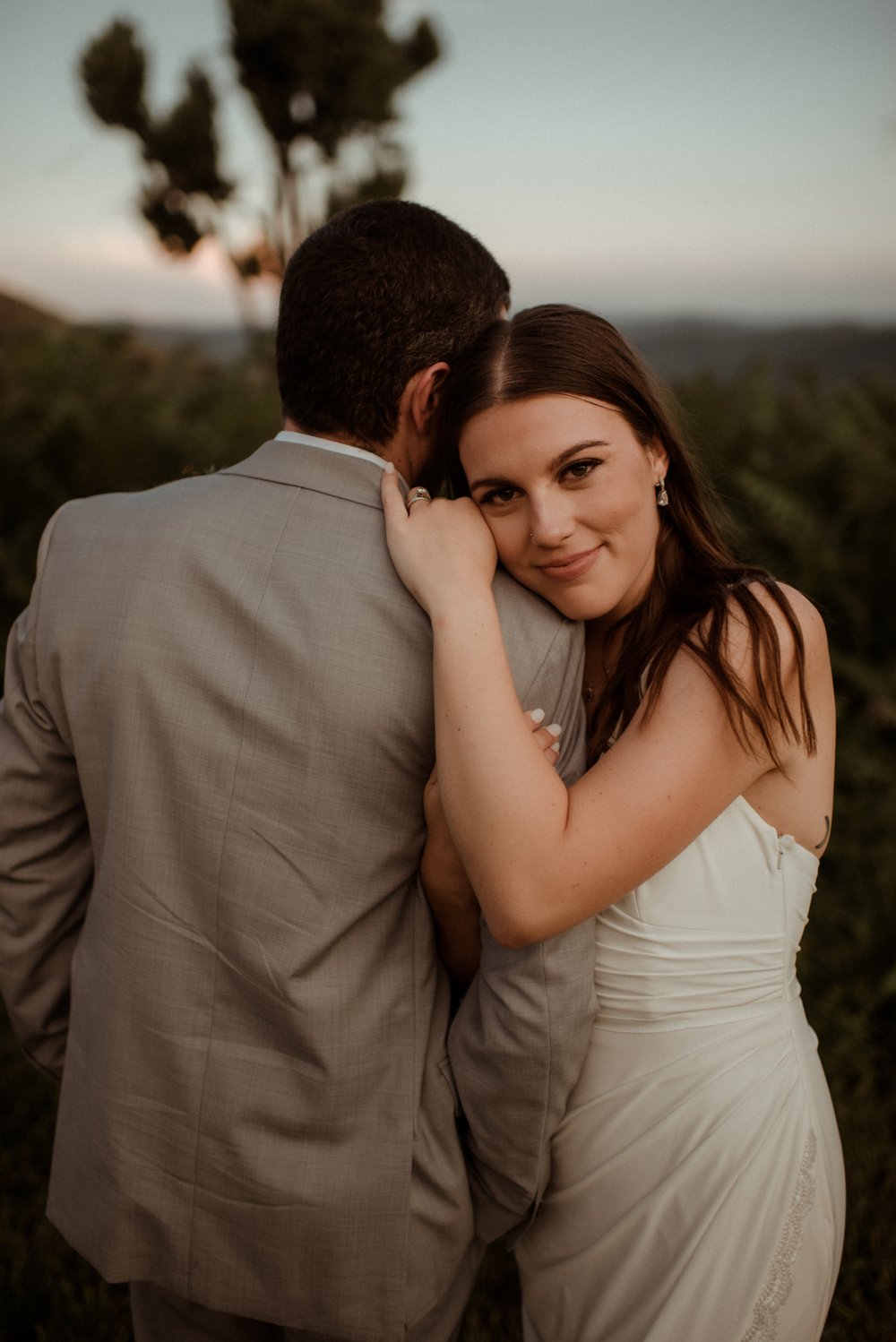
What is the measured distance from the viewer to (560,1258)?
78.2 inches

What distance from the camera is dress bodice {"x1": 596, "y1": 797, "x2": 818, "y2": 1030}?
6.31 feet

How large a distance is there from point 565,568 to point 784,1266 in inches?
55.1

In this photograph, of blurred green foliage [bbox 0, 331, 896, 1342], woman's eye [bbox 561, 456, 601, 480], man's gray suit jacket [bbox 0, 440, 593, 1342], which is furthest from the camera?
blurred green foliage [bbox 0, 331, 896, 1342]

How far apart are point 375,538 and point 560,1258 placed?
1.53 metres

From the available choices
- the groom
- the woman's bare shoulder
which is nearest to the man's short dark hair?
the groom

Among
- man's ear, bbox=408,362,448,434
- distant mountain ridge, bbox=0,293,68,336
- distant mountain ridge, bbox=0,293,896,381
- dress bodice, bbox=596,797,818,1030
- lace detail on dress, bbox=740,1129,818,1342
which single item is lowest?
distant mountain ridge, bbox=0,293,68,336

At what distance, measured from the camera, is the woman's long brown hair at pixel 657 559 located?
6.00 ft

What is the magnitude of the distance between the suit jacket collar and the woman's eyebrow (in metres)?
0.29

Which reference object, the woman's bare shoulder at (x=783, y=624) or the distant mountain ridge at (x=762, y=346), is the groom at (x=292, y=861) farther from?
the distant mountain ridge at (x=762, y=346)

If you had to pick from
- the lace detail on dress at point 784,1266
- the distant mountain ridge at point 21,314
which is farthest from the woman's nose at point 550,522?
the distant mountain ridge at point 21,314

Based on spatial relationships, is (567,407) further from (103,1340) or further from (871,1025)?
(871,1025)

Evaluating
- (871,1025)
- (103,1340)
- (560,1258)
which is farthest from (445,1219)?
(871,1025)

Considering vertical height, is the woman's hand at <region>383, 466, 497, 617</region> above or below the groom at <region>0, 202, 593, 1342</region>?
above

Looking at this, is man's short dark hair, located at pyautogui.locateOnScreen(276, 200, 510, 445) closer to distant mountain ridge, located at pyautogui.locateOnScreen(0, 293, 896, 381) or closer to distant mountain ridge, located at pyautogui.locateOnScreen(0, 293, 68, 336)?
distant mountain ridge, located at pyautogui.locateOnScreen(0, 293, 896, 381)
